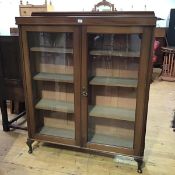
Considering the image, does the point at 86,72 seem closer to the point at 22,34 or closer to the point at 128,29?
the point at 128,29

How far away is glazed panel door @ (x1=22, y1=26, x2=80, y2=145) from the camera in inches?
73.1

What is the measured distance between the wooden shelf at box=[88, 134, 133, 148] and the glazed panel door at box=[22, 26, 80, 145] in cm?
16

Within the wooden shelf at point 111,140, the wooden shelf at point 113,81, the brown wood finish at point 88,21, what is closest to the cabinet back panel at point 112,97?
the wooden shelf at point 113,81

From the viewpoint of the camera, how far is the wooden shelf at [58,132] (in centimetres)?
217

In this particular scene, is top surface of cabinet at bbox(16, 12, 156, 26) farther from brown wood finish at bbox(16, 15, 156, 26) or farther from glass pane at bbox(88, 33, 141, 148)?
glass pane at bbox(88, 33, 141, 148)

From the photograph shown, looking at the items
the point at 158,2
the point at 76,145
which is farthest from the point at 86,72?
the point at 158,2

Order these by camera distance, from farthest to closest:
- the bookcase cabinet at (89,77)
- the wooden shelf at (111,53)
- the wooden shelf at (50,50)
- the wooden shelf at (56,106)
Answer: the wooden shelf at (56,106) < the wooden shelf at (50,50) < the wooden shelf at (111,53) < the bookcase cabinet at (89,77)

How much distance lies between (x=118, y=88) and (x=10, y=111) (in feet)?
6.00

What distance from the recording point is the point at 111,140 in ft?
6.89

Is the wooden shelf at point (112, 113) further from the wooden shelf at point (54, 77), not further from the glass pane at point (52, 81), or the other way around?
the wooden shelf at point (54, 77)

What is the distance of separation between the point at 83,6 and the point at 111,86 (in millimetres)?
4150

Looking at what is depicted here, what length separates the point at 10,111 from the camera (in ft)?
10.3

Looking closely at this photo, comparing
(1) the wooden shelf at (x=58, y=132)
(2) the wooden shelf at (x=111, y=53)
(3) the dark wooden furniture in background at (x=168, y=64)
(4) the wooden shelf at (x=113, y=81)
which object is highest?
(2) the wooden shelf at (x=111, y=53)

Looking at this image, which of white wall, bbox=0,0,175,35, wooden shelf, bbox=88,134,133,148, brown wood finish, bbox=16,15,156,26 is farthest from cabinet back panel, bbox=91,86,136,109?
white wall, bbox=0,0,175,35
